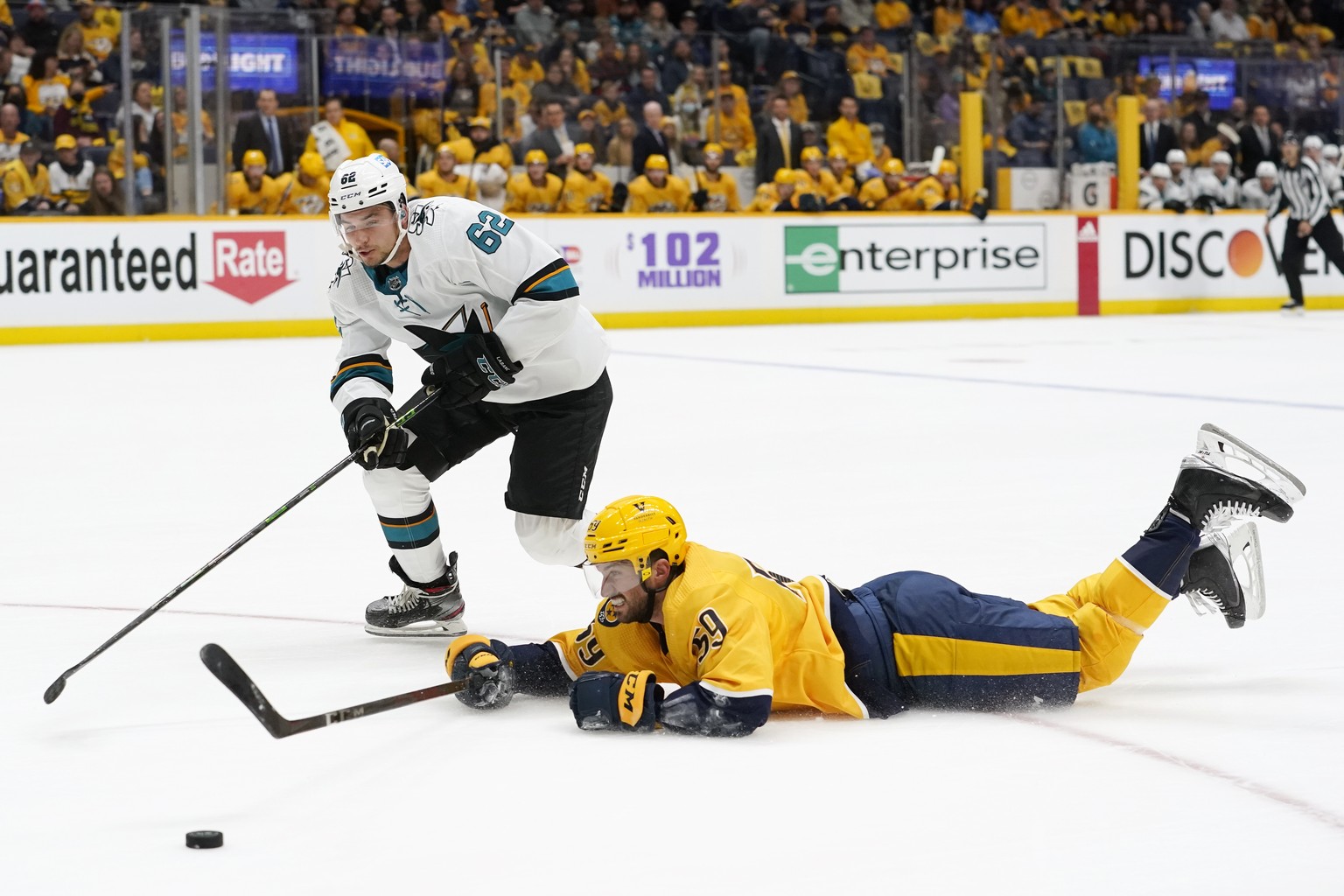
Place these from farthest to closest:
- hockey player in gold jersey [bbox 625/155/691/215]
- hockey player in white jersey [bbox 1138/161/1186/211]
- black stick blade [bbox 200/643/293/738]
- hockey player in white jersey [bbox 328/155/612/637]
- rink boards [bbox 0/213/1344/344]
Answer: hockey player in white jersey [bbox 1138/161/1186/211]
hockey player in gold jersey [bbox 625/155/691/215]
rink boards [bbox 0/213/1344/344]
hockey player in white jersey [bbox 328/155/612/637]
black stick blade [bbox 200/643/293/738]

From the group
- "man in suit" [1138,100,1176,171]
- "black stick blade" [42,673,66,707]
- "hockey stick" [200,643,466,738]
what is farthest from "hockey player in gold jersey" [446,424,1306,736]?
"man in suit" [1138,100,1176,171]

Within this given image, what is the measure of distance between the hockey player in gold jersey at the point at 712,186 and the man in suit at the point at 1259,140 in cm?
549

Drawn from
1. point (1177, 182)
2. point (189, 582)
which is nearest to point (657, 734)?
point (189, 582)

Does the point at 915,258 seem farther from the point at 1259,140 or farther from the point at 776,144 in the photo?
the point at 1259,140

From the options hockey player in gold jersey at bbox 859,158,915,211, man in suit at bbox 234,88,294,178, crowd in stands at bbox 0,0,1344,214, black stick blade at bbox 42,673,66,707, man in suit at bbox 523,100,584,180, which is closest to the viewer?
black stick blade at bbox 42,673,66,707

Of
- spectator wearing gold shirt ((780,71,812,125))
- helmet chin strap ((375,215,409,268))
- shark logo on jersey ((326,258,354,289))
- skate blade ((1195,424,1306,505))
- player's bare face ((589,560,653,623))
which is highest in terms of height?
spectator wearing gold shirt ((780,71,812,125))

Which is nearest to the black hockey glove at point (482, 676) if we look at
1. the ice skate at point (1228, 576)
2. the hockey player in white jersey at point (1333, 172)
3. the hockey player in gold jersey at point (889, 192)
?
the ice skate at point (1228, 576)

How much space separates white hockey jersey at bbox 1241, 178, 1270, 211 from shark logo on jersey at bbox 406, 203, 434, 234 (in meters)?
14.7

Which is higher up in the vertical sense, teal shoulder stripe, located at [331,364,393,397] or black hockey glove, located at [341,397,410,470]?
teal shoulder stripe, located at [331,364,393,397]

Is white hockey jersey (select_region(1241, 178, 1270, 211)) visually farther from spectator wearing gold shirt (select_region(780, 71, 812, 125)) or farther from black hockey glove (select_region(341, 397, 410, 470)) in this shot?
black hockey glove (select_region(341, 397, 410, 470))

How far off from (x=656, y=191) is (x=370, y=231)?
1123 cm

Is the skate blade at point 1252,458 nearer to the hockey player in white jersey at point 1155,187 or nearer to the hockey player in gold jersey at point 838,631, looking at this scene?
the hockey player in gold jersey at point 838,631

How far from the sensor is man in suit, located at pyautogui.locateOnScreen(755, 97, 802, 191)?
15.6m

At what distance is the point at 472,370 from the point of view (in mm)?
3875
